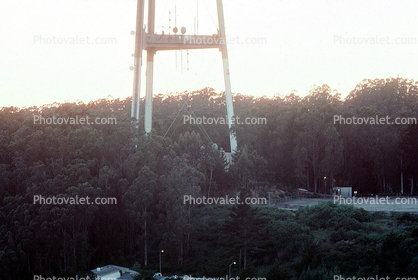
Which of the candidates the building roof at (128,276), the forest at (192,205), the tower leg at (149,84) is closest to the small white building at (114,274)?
the building roof at (128,276)

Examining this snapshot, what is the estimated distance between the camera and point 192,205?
100ft

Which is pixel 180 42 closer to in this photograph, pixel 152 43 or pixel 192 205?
pixel 152 43

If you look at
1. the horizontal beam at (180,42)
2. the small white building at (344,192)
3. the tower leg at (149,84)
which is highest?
the horizontal beam at (180,42)

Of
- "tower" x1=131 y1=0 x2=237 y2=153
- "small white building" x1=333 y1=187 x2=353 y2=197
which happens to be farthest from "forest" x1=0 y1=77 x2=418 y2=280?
"tower" x1=131 y1=0 x2=237 y2=153

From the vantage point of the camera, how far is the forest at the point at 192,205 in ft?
78.0

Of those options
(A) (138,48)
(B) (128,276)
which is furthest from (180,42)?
(B) (128,276)

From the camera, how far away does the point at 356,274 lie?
782 inches

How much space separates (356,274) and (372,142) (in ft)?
79.6

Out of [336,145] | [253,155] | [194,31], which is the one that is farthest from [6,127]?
[336,145]

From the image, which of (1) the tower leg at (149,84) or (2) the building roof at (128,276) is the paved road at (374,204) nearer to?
(1) the tower leg at (149,84)

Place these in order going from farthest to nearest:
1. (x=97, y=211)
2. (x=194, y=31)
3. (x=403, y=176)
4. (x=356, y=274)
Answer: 1. (x=403, y=176)
2. (x=194, y=31)
3. (x=97, y=211)
4. (x=356, y=274)

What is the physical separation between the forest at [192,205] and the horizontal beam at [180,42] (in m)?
6.76

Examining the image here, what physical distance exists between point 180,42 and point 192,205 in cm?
1328

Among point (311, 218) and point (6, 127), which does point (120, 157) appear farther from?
point (311, 218)
